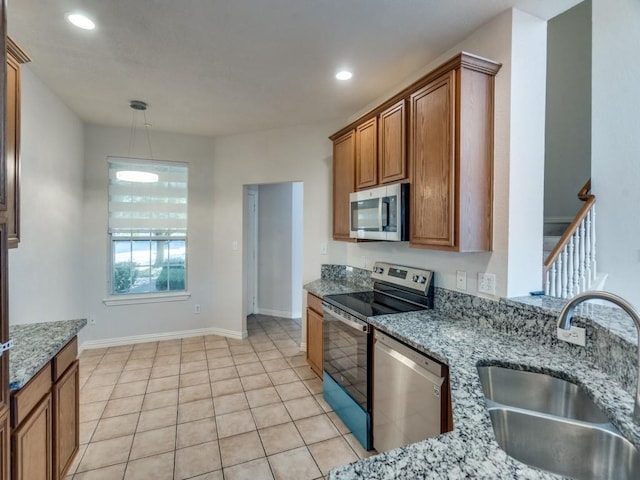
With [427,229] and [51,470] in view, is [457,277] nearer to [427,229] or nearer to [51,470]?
[427,229]

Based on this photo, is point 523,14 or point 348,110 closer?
point 523,14

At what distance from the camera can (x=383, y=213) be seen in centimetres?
242

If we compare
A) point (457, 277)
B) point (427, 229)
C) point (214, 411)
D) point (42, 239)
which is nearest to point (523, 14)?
point (427, 229)

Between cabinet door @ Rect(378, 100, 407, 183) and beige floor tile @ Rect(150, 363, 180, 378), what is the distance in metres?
2.83

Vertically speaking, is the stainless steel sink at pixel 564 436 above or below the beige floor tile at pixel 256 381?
above

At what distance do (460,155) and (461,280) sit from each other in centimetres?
82

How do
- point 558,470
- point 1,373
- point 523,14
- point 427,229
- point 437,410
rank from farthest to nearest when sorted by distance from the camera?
point 427,229 → point 523,14 → point 437,410 → point 1,373 → point 558,470

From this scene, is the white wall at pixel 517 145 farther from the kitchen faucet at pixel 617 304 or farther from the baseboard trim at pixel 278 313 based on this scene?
the baseboard trim at pixel 278 313

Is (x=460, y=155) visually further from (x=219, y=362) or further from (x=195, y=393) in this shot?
(x=219, y=362)

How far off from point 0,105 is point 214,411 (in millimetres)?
2433

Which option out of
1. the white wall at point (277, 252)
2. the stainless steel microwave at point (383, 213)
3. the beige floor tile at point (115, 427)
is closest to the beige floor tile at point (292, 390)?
the beige floor tile at point (115, 427)

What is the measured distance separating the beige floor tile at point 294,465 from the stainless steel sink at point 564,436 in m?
1.31

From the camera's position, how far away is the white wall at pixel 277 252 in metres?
5.36

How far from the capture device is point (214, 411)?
265 centimetres
